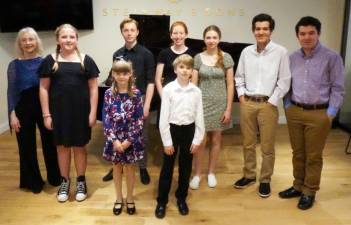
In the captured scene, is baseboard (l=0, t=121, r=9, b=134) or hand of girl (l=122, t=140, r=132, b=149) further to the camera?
baseboard (l=0, t=121, r=9, b=134)

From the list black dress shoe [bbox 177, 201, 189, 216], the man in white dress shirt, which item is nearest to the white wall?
the man in white dress shirt

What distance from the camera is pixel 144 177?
11.4 ft

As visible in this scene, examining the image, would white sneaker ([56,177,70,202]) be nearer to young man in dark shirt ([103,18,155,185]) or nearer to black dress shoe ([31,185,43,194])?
black dress shoe ([31,185,43,194])

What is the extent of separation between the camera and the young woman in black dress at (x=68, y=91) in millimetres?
2836

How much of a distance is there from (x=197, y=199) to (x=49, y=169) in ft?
4.29

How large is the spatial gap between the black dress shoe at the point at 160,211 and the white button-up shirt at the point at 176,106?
1.72 feet

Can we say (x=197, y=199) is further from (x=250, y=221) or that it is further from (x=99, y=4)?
(x=99, y=4)

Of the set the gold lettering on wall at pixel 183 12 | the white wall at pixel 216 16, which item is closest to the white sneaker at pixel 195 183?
the white wall at pixel 216 16

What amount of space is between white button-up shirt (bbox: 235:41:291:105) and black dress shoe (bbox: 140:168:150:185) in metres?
1.17

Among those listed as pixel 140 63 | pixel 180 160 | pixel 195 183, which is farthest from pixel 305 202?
pixel 140 63

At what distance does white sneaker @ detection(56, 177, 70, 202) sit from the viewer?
306cm

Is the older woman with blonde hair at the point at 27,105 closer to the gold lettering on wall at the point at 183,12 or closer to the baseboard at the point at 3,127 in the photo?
the baseboard at the point at 3,127

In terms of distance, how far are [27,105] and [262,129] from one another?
191 cm

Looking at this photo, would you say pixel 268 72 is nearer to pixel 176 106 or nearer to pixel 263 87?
pixel 263 87
